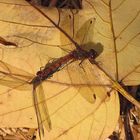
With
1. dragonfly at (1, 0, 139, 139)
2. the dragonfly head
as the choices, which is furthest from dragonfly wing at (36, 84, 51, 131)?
the dragonfly head

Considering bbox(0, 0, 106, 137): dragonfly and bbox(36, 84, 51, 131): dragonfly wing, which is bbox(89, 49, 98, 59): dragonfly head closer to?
bbox(0, 0, 106, 137): dragonfly

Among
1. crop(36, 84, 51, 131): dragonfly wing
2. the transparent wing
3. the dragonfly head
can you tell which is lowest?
crop(36, 84, 51, 131): dragonfly wing

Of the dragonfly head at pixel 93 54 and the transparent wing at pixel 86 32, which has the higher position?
the transparent wing at pixel 86 32

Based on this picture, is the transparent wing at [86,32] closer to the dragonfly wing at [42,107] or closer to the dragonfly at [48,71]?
the dragonfly at [48,71]

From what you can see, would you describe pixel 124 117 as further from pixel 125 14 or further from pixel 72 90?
pixel 125 14

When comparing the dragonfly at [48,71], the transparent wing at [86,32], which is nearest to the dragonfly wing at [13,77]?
the dragonfly at [48,71]

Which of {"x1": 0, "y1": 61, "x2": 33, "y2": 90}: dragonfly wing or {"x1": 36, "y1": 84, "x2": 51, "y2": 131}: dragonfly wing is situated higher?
{"x1": 0, "y1": 61, "x2": 33, "y2": 90}: dragonfly wing

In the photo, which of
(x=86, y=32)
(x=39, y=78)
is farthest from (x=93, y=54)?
(x=39, y=78)

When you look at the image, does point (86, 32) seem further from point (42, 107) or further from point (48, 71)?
point (42, 107)
